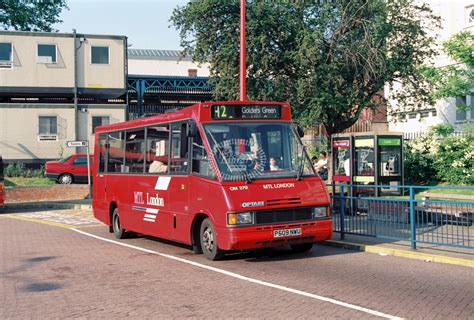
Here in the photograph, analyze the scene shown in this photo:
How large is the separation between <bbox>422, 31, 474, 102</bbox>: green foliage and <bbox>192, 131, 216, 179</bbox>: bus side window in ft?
47.2

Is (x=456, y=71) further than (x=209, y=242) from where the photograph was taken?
Yes

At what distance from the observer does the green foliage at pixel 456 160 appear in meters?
22.0

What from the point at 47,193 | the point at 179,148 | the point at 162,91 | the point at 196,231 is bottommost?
the point at 196,231

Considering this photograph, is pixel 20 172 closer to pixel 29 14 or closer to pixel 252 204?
pixel 29 14

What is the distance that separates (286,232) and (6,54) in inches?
1248

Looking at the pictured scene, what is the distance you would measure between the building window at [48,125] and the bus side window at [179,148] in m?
26.9

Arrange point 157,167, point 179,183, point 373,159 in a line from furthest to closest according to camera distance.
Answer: point 373,159 < point 157,167 < point 179,183

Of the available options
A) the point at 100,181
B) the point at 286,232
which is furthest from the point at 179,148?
the point at 100,181

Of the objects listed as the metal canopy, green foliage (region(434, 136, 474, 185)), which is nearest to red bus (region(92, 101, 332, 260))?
green foliage (region(434, 136, 474, 185))

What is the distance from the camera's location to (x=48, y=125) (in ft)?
123

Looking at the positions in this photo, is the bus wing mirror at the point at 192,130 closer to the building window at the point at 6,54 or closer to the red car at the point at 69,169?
the red car at the point at 69,169

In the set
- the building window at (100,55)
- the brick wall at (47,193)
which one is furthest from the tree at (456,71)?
the building window at (100,55)

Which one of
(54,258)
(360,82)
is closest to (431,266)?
(54,258)

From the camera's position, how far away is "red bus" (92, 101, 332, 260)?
1052cm
